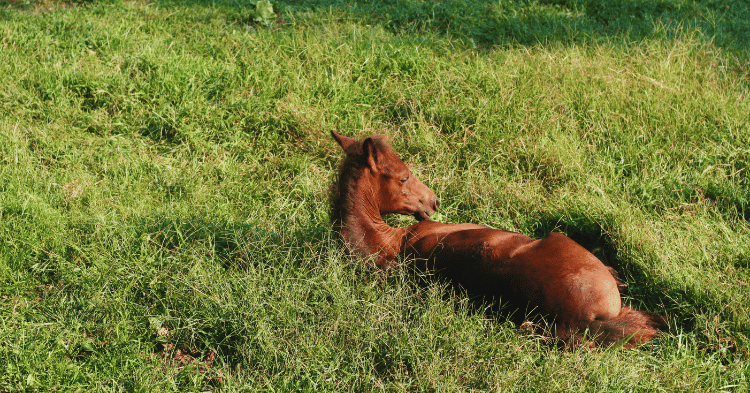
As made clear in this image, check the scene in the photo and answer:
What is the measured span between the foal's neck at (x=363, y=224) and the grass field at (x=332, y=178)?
0.15 m

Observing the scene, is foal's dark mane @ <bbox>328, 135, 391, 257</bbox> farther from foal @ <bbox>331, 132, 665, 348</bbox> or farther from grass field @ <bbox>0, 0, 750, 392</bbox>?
grass field @ <bbox>0, 0, 750, 392</bbox>

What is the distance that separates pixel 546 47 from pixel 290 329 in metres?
4.88

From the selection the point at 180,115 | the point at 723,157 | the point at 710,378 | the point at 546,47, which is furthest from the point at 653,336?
the point at 180,115

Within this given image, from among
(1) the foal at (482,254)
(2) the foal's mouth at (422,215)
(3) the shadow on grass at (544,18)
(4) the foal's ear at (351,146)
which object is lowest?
(2) the foal's mouth at (422,215)

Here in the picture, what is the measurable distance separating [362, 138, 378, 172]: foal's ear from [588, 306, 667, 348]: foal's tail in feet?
6.07

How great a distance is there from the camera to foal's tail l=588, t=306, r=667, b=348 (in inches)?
134

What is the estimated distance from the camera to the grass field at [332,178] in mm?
3395

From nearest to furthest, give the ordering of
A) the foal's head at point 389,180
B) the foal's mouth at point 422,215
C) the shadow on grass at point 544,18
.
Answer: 1. the foal's head at point 389,180
2. the foal's mouth at point 422,215
3. the shadow on grass at point 544,18

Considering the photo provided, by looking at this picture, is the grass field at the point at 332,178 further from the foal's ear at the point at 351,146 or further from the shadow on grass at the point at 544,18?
the foal's ear at the point at 351,146

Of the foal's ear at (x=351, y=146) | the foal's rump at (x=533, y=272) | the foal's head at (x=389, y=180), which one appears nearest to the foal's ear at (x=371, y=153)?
the foal's head at (x=389, y=180)

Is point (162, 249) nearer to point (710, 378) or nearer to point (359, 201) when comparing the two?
point (359, 201)

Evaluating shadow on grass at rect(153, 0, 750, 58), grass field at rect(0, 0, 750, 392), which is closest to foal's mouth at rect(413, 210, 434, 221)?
grass field at rect(0, 0, 750, 392)

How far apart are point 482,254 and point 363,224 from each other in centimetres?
94

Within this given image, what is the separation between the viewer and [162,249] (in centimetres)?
430
